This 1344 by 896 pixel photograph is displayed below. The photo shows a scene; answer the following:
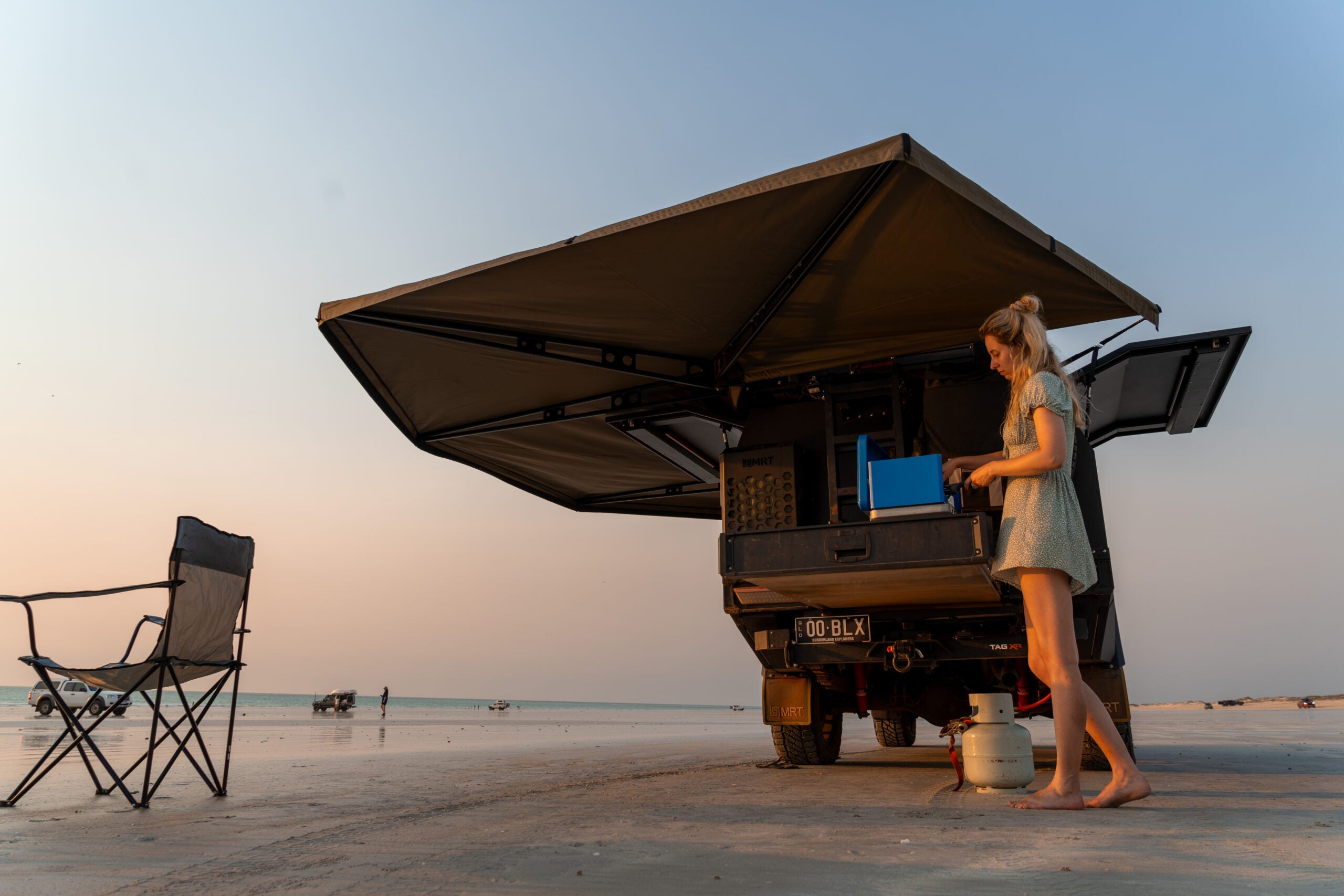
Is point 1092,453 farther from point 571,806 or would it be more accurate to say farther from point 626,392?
point 571,806

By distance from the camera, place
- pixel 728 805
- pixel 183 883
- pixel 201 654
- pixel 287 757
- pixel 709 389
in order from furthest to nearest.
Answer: pixel 287 757, pixel 709 389, pixel 201 654, pixel 728 805, pixel 183 883

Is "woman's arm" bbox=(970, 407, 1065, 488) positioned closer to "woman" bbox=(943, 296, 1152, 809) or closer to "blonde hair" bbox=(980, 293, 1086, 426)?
"woman" bbox=(943, 296, 1152, 809)

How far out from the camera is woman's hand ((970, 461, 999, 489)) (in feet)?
10.6

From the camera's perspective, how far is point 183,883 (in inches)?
85.7

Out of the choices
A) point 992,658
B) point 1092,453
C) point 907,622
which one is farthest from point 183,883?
point 1092,453

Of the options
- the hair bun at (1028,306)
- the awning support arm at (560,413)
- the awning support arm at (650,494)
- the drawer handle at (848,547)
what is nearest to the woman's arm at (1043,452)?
the hair bun at (1028,306)

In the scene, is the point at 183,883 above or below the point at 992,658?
below

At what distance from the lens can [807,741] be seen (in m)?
6.04

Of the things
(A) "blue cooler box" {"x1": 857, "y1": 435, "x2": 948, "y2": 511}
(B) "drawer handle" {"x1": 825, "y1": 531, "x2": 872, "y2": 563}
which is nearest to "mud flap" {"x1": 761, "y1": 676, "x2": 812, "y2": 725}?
(B) "drawer handle" {"x1": 825, "y1": 531, "x2": 872, "y2": 563}

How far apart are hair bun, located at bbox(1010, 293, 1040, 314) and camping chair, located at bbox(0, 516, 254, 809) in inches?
152

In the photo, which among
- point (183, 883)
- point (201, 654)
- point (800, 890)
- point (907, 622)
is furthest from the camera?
point (907, 622)

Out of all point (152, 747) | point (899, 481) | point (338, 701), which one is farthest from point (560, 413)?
point (338, 701)

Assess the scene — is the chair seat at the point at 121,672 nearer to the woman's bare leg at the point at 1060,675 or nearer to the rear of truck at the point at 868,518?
the rear of truck at the point at 868,518

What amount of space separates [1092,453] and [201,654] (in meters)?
4.99
